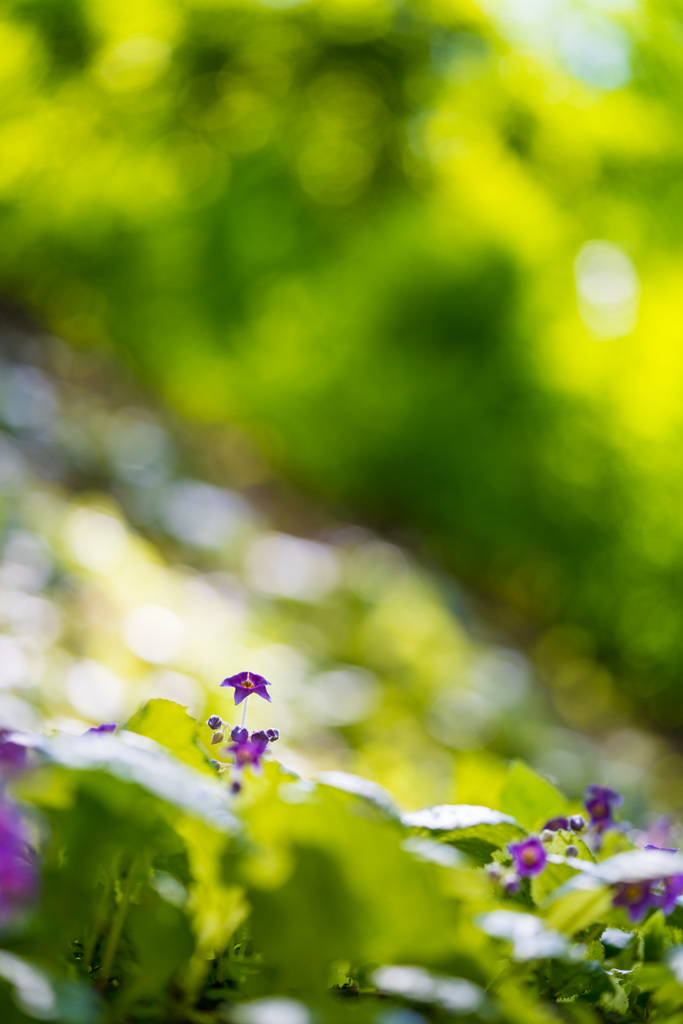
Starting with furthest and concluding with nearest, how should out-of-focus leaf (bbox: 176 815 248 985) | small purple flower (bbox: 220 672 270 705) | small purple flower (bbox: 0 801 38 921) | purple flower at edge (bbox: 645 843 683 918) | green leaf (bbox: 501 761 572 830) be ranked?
green leaf (bbox: 501 761 572 830) → small purple flower (bbox: 220 672 270 705) → purple flower at edge (bbox: 645 843 683 918) → out-of-focus leaf (bbox: 176 815 248 985) → small purple flower (bbox: 0 801 38 921)

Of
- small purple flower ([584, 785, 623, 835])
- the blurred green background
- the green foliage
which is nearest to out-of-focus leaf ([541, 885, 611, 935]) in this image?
the green foliage

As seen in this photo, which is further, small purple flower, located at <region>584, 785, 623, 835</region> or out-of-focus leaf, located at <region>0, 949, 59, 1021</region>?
small purple flower, located at <region>584, 785, 623, 835</region>

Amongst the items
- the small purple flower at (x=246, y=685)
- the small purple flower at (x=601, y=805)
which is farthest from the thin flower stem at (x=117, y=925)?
the small purple flower at (x=601, y=805)

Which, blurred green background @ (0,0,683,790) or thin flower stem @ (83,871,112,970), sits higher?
blurred green background @ (0,0,683,790)

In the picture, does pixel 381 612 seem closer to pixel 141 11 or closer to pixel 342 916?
pixel 141 11

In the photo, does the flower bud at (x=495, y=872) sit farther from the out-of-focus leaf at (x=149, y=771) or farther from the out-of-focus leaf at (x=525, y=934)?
the out-of-focus leaf at (x=149, y=771)

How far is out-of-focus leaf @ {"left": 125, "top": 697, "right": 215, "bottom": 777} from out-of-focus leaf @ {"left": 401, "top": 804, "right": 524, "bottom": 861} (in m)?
0.17

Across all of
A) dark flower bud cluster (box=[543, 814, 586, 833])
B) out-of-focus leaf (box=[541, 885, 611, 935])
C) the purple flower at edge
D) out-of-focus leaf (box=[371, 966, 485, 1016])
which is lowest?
out-of-focus leaf (box=[371, 966, 485, 1016])

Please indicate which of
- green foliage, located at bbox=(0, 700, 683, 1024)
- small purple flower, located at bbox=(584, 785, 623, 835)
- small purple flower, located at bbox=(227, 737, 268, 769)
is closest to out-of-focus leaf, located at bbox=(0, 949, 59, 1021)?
green foliage, located at bbox=(0, 700, 683, 1024)

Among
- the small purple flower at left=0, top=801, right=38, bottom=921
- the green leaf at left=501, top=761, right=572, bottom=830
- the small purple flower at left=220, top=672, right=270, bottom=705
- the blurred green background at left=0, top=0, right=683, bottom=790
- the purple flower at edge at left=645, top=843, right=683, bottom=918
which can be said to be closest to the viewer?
the small purple flower at left=0, top=801, right=38, bottom=921

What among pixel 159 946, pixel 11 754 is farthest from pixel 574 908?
pixel 11 754

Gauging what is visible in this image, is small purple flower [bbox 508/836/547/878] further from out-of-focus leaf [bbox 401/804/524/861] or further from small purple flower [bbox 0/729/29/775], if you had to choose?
small purple flower [bbox 0/729/29/775]

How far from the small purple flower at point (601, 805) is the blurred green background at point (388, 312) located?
5.75 ft

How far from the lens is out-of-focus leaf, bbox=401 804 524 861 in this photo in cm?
69
